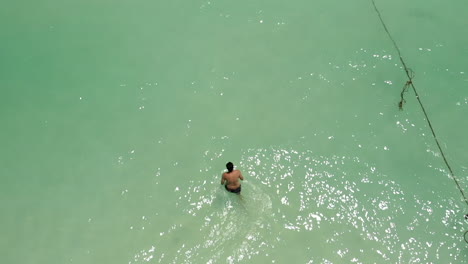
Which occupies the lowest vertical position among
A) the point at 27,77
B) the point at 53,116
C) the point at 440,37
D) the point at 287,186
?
the point at 287,186

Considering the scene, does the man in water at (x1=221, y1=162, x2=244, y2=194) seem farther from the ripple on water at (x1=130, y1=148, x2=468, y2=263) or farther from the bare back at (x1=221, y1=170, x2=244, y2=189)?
the ripple on water at (x1=130, y1=148, x2=468, y2=263)

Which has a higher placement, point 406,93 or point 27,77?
point 27,77

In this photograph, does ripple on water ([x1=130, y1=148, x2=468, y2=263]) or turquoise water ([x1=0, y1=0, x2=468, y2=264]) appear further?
turquoise water ([x1=0, y1=0, x2=468, y2=264])

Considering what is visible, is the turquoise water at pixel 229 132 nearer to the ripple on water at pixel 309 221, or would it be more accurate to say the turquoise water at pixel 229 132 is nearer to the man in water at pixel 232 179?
the ripple on water at pixel 309 221

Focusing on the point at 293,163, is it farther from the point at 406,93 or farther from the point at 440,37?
the point at 440,37

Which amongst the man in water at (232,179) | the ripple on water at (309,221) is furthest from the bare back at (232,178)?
the ripple on water at (309,221)

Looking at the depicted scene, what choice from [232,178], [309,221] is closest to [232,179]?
[232,178]

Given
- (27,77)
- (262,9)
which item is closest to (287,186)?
(262,9)

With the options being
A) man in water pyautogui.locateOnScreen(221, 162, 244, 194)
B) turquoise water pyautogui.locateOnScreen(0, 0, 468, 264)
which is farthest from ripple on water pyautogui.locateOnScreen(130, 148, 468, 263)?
man in water pyautogui.locateOnScreen(221, 162, 244, 194)
